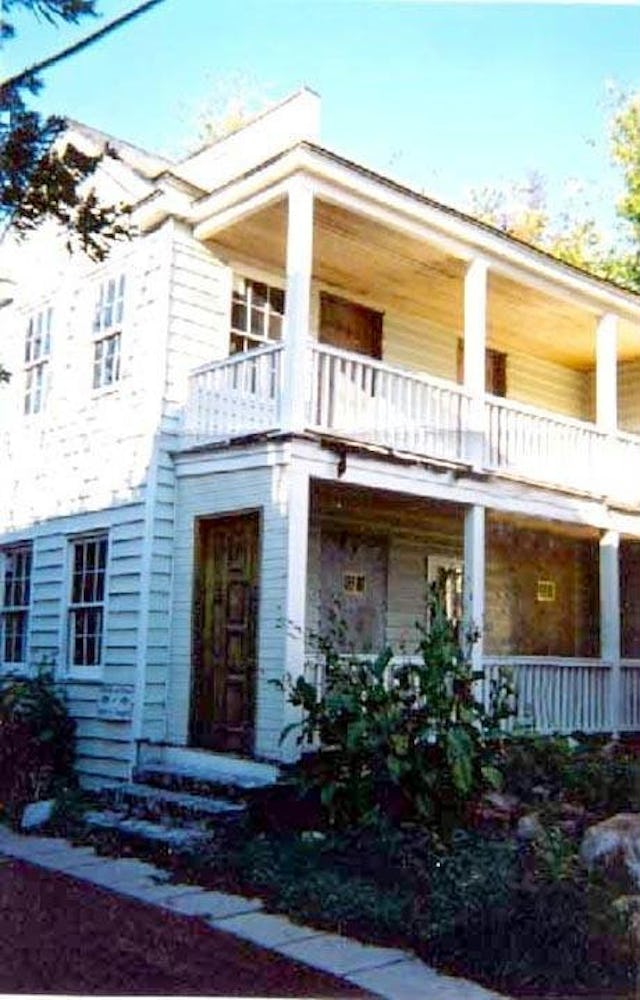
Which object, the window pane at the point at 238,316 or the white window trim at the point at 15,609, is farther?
the white window trim at the point at 15,609

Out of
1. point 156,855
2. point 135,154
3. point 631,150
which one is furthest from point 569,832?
point 631,150

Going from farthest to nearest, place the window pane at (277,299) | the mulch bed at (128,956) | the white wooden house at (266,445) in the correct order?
the window pane at (277,299)
the white wooden house at (266,445)
the mulch bed at (128,956)

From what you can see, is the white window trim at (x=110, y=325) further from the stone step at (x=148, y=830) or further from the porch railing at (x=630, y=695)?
the porch railing at (x=630, y=695)

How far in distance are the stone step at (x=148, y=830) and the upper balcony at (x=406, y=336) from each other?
3252 mm

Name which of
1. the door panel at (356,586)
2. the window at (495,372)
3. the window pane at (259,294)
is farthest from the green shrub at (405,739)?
the window at (495,372)

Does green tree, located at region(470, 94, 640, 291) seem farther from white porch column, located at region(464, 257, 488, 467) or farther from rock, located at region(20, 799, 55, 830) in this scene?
rock, located at region(20, 799, 55, 830)

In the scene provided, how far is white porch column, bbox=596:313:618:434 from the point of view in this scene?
11328 mm

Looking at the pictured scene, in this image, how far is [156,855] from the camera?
675 centimetres

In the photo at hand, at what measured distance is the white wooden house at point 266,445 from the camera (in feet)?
28.1

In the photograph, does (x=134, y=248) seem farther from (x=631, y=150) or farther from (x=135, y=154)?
(x=631, y=150)

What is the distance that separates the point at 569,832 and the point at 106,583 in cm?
506

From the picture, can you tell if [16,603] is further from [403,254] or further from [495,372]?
[495,372]

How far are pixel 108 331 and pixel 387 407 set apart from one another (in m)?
3.14

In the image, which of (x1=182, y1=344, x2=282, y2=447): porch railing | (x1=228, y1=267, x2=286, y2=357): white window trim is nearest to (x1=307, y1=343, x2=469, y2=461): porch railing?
(x1=182, y1=344, x2=282, y2=447): porch railing
